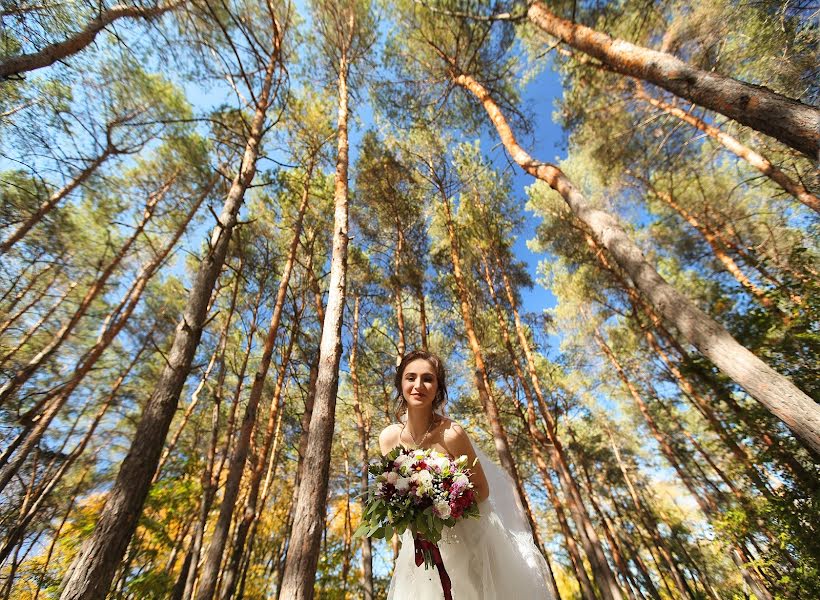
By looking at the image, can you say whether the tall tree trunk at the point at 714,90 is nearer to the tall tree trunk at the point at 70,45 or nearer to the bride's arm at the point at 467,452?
the bride's arm at the point at 467,452

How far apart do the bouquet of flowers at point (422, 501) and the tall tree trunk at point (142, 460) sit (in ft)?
6.45

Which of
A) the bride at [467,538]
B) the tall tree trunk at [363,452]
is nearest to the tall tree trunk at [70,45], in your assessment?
the bride at [467,538]

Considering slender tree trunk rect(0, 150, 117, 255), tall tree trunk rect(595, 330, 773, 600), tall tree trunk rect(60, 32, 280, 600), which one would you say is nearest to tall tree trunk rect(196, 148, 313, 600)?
tall tree trunk rect(60, 32, 280, 600)

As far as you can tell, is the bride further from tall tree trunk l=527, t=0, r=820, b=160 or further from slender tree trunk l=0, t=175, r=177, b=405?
tall tree trunk l=527, t=0, r=820, b=160

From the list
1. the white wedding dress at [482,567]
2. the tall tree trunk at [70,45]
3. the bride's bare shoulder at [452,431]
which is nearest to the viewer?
the white wedding dress at [482,567]

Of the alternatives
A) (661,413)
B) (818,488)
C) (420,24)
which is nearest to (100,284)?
(420,24)

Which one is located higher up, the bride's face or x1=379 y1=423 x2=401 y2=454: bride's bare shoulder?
the bride's face

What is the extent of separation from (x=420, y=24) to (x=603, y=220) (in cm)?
776

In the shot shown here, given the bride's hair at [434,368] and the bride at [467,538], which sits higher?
the bride's hair at [434,368]

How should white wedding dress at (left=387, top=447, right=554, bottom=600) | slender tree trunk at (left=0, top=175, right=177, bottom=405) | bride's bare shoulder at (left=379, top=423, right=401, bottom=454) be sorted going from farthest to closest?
slender tree trunk at (left=0, top=175, right=177, bottom=405)
bride's bare shoulder at (left=379, top=423, right=401, bottom=454)
white wedding dress at (left=387, top=447, right=554, bottom=600)

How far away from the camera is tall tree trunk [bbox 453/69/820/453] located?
2.21 meters

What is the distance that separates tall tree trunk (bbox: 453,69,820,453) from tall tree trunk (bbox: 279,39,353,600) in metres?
3.17

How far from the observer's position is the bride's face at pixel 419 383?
251cm

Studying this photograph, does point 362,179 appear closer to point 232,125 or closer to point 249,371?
point 232,125
